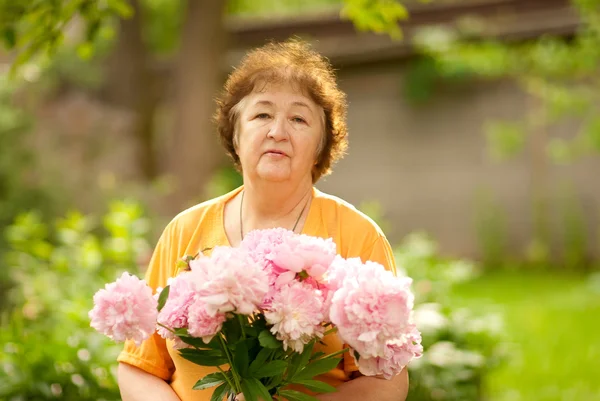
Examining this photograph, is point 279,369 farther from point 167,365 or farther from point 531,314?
point 531,314

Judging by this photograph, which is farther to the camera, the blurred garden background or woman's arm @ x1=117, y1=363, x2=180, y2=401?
the blurred garden background

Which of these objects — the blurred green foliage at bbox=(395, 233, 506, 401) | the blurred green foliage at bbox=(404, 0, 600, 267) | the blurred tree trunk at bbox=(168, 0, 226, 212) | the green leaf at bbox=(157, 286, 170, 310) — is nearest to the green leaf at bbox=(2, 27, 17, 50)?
the green leaf at bbox=(157, 286, 170, 310)

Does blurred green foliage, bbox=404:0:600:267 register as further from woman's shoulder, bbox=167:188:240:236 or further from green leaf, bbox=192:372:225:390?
green leaf, bbox=192:372:225:390

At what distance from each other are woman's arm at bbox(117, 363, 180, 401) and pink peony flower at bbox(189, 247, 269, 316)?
67cm

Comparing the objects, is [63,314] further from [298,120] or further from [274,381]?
[274,381]

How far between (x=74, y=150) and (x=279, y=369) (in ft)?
26.0

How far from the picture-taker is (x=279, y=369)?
2.46 metres

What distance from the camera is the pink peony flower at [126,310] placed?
8.08 feet

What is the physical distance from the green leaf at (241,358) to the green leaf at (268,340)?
0.24 ft

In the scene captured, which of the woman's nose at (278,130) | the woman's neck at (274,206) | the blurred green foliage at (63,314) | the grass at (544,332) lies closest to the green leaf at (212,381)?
the woman's neck at (274,206)

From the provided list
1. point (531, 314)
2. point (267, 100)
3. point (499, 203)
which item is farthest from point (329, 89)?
point (499, 203)

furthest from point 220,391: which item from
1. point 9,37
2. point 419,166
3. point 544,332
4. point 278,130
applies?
point 419,166

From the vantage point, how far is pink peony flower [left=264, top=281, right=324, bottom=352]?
2.37m

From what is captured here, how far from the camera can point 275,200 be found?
2.98m
